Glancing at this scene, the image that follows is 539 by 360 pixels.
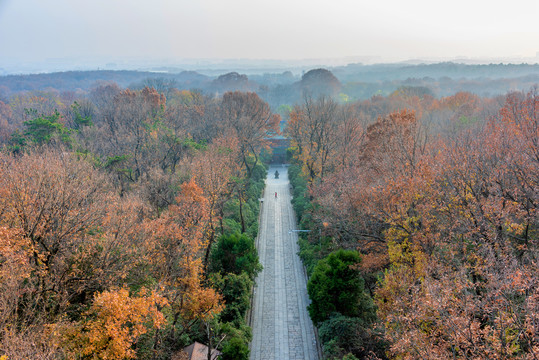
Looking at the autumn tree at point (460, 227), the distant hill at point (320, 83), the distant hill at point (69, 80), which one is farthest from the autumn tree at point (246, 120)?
the distant hill at point (69, 80)

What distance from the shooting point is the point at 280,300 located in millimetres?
22172

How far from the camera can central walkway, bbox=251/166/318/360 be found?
18.1 meters

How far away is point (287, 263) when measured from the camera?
26.7m

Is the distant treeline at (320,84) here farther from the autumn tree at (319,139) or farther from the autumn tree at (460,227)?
the autumn tree at (460,227)

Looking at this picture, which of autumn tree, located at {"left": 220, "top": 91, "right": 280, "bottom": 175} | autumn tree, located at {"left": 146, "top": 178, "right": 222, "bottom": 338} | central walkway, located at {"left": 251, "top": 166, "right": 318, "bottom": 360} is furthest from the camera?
autumn tree, located at {"left": 220, "top": 91, "right": 280, "bottom": 175}

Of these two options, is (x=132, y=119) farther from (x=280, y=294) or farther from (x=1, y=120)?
(x=1, y=120)

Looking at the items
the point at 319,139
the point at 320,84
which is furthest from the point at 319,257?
the point at 320,84

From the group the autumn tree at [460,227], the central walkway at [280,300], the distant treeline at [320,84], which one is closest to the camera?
the autumn tree at [460,227]

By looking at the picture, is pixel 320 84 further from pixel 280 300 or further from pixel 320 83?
pixel 280 300

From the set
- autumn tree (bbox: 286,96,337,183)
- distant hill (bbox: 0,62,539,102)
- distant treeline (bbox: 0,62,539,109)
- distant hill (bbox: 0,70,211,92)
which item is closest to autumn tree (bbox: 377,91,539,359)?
autumn tree (bbox: 286,96,337,183)

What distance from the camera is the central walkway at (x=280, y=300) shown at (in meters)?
18.1

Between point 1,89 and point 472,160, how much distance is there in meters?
121

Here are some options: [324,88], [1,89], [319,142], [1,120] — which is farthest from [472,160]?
[1,89]

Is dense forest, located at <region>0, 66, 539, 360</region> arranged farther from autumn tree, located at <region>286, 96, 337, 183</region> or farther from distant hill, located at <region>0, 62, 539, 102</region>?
distant hill, located at <region>0, 62, 539, 102</region>
